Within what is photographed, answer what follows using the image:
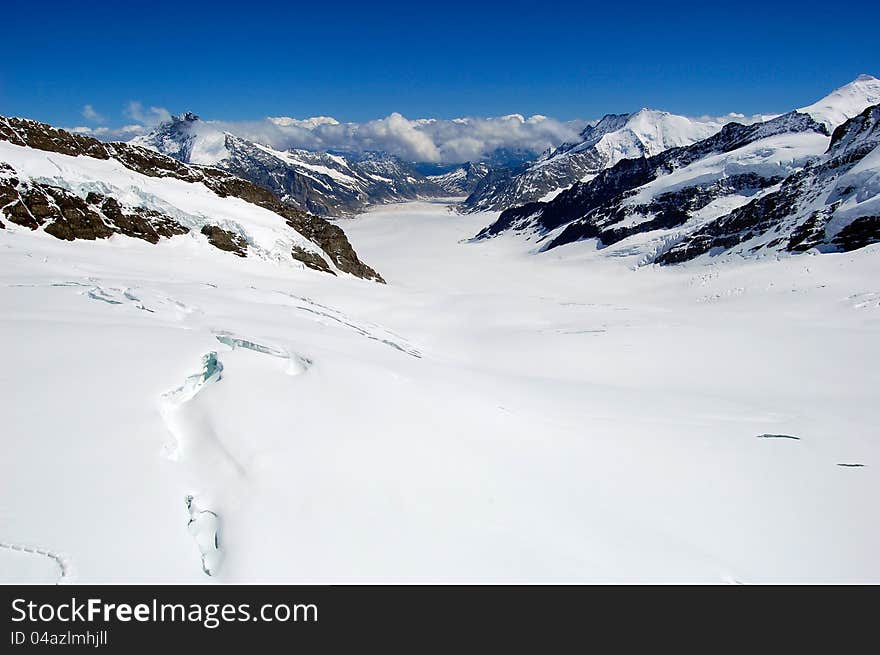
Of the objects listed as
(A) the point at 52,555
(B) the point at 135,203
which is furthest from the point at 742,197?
(A) the point at 52,555

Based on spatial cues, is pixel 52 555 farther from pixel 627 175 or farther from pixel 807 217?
pixel 627 175

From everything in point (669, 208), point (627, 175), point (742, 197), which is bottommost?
point (669, 208)

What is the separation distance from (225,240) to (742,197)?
99239 millimetres

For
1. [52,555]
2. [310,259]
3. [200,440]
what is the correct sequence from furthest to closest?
[310,259] < [200,440] < [52,555]

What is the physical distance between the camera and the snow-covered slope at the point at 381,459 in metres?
5.38

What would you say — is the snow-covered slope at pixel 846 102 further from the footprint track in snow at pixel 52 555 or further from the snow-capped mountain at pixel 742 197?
the footprint track in snow at pixel 52 555

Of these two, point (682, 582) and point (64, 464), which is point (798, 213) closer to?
point (682, 582)

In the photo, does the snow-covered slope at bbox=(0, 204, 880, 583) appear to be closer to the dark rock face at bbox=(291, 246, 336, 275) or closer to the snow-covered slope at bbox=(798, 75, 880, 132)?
the dark rock face at bbox=(291, 246, 336, 275)

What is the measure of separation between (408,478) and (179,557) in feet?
10.3

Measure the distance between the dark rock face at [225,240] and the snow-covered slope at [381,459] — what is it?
77.3 feet

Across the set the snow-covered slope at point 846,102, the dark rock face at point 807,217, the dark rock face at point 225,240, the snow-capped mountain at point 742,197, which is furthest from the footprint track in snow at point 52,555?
the snow-covered slope at point 846,102

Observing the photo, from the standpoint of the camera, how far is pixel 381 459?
7547 mm

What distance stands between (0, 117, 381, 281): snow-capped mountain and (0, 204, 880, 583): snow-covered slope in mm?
22005
